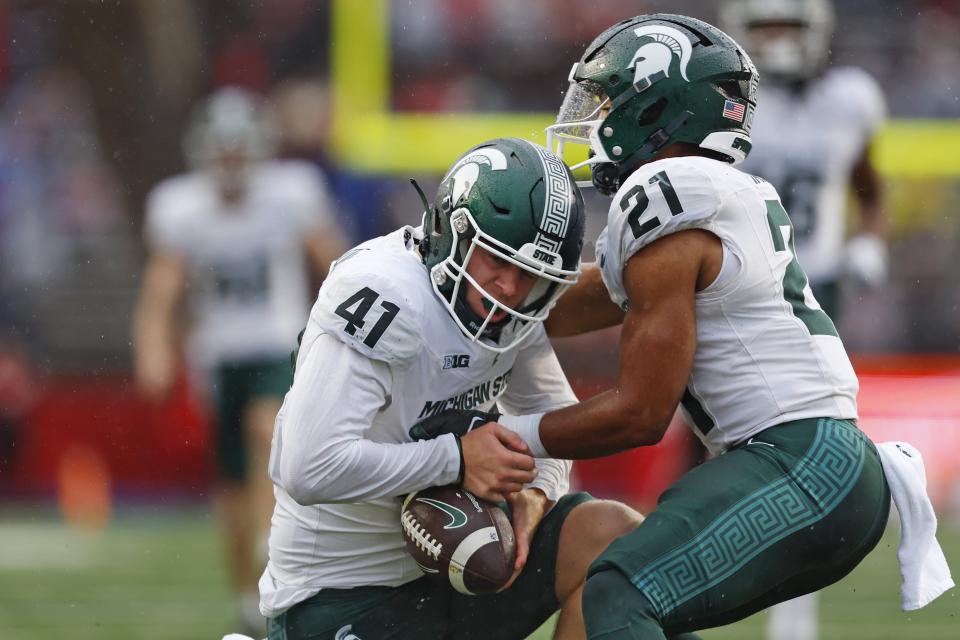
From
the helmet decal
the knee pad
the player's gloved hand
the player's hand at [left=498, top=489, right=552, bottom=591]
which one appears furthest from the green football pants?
the helmet decal

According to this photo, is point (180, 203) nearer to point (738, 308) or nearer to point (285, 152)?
point (285, 152)

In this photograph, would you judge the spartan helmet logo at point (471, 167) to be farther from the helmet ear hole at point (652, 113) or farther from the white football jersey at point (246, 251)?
the white football jersey at point (246, 251)

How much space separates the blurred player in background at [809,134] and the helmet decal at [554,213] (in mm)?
2429

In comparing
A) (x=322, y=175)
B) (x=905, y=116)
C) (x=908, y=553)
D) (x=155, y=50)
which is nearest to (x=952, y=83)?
(x=905, y=116)

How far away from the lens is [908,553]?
9.48ft

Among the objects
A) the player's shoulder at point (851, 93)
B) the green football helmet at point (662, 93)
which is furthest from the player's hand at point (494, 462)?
the player's shoulder at point (851, 93)

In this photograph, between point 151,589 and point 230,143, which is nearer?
point 230,143

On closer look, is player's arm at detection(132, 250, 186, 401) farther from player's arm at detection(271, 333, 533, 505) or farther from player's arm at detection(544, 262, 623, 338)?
player's arm at detection(271, 333, 533, 505)

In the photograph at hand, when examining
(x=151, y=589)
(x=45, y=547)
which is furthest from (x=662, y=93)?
(x=45, y=547)

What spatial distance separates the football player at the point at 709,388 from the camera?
2652mm

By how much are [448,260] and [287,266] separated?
3.60 meters

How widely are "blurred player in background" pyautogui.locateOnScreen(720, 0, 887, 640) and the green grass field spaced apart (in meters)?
0.58

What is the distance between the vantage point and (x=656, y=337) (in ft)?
8.94

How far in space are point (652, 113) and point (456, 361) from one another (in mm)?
659
